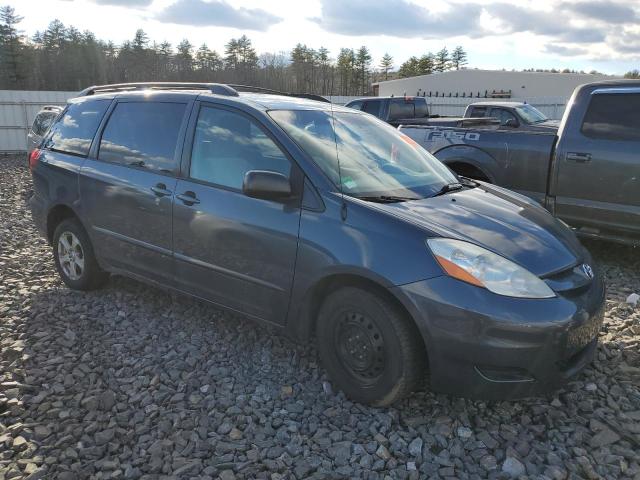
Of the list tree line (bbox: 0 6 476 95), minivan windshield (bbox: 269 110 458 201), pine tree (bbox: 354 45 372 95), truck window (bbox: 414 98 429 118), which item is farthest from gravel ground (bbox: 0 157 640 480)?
pine tree (bbox: 354 45 372 95)

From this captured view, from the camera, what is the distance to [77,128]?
4832 mm

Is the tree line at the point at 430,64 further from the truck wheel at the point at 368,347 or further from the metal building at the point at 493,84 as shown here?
the truck wheel at the point at 368,347

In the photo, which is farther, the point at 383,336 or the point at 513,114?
the point at 513,114

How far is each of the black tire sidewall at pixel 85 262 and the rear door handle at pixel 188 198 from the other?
1.46 metres

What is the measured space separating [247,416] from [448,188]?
2.08m

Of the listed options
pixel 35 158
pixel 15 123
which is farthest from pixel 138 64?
pixel 35 158

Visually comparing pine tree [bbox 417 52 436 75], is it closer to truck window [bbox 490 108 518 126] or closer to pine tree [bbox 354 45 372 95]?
pine tree [bbox 354 45 372 95]

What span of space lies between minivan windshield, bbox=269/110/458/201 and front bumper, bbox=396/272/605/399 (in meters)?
0.85

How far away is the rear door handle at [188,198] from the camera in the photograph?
371 centimetres

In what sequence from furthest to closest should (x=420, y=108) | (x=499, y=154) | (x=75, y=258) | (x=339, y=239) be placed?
1. (x=420, y=108)
2. (x=499, y=154)
3. (x=75, y=258)
4. (x=339, y=239)

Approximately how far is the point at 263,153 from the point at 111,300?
230 cm

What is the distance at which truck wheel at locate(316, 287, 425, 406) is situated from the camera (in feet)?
9.37

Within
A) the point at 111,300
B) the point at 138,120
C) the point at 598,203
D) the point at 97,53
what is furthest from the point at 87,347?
the point at 97,53

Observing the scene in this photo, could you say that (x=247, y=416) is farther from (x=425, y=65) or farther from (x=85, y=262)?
(x=425, y=65)
